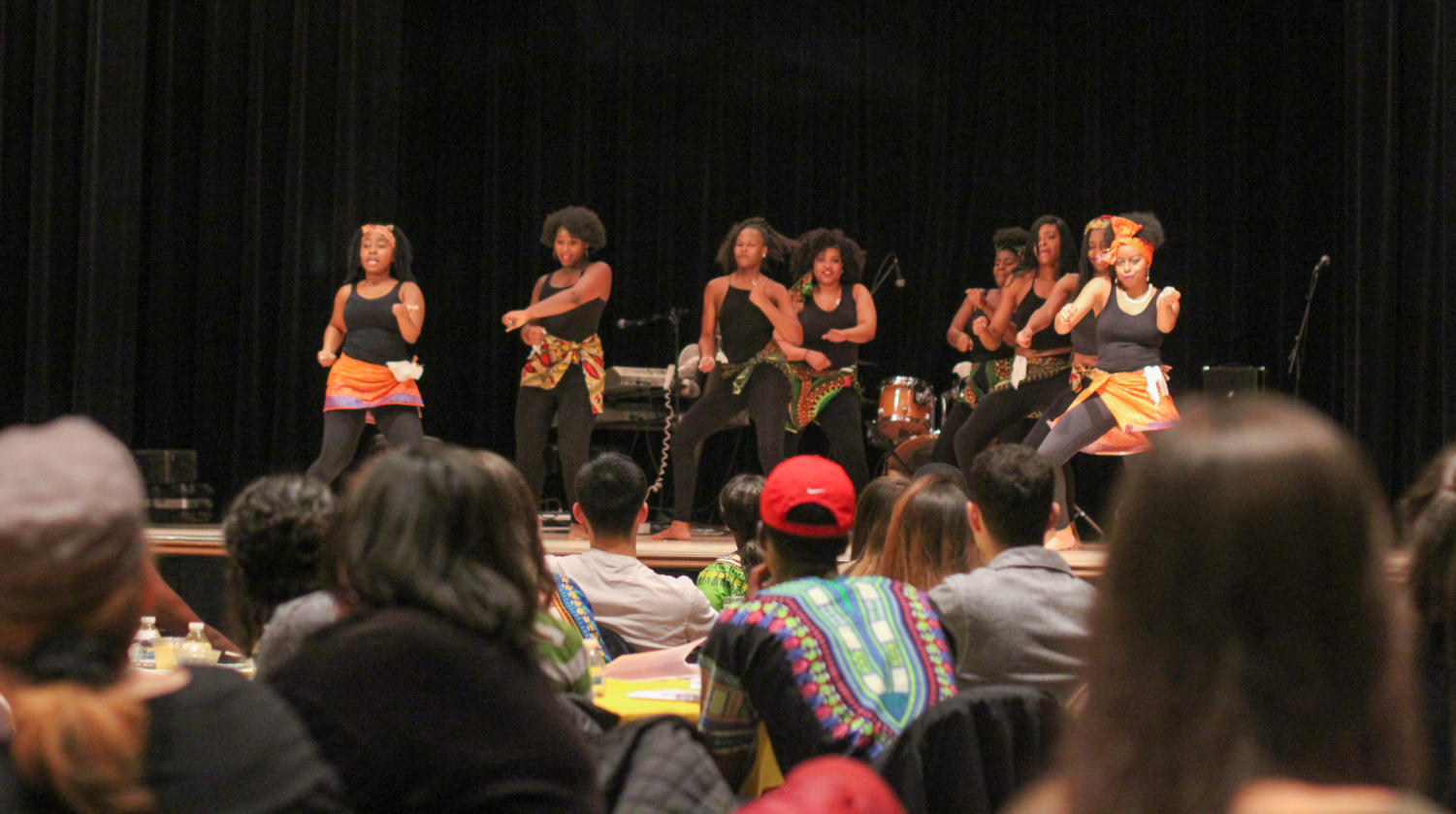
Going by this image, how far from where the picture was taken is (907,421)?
26.0ft

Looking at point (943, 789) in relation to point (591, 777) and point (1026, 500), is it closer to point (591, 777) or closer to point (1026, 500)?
point (591, 777)

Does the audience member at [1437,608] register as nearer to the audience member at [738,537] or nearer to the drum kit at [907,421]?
the audience member at [738,537]

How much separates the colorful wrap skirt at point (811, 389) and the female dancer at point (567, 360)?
0.91m

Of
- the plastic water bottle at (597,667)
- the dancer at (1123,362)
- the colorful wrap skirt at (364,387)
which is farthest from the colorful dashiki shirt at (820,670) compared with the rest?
the colorful wrap skirt at (364,387)

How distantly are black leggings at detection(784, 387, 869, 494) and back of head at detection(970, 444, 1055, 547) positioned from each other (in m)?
3.80

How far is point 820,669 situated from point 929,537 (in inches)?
34.5

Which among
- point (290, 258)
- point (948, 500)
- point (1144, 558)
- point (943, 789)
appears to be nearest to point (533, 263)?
point (290, 258)

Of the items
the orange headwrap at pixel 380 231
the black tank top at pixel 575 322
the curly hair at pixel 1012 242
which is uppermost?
the curly hair at pixel 1012 242

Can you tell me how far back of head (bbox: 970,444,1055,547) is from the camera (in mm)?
2734

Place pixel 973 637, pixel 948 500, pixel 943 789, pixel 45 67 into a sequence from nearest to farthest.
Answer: pixel 943 789
pixel 973 637
pixel 948 500
pixel 45 67

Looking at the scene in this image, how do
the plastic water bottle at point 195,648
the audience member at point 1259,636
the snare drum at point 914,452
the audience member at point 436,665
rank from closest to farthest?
the audience member at point 1259,636
the audience member at point 436,665
the plastic water bottle at point 195,648
the snare drum at point 914,452

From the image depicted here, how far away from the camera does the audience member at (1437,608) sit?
175 centimetres

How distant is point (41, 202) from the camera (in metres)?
7.15

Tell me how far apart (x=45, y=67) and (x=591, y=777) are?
6.82 metres
